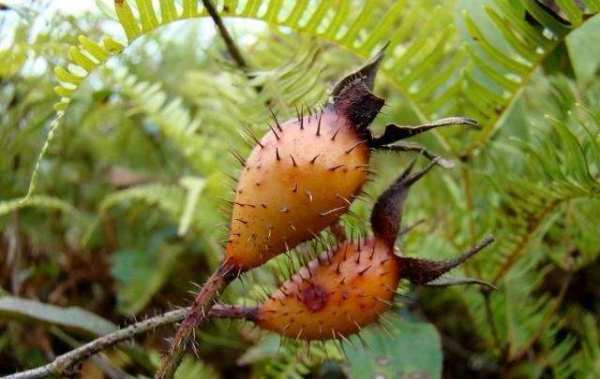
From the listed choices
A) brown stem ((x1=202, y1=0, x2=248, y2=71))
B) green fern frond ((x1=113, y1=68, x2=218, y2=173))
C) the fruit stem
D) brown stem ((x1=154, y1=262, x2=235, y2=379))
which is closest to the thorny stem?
brown stem ((x1=154, y1=262, x2=235, y2=379))

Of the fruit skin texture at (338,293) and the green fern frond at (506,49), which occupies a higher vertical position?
the green fern frond at (506,49)

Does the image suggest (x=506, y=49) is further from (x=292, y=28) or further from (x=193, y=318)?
(x=193, y=318)

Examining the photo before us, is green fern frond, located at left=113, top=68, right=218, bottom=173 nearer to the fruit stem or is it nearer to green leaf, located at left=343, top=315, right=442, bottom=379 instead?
green leaf, located at left=343, top=315, right=442, bottom=379

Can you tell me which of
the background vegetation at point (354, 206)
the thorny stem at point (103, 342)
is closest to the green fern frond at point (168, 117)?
the background vegetation at point (354, 206)

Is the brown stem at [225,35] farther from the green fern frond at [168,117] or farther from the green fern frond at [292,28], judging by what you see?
the green fern frond at [168,117]

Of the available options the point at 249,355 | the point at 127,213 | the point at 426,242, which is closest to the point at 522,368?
the point at 426,242

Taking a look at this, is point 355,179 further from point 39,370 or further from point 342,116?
point 39,370

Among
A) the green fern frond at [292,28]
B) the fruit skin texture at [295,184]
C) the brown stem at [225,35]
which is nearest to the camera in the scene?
the fruit skin texture at [295,184]
